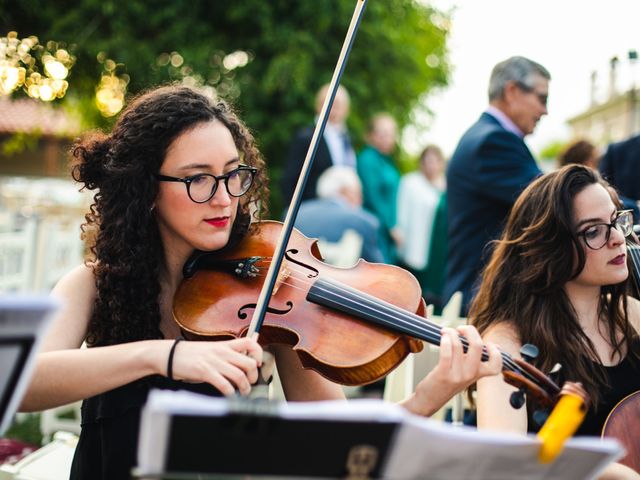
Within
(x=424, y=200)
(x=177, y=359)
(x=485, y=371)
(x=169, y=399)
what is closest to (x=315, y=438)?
(x=169, y=399)

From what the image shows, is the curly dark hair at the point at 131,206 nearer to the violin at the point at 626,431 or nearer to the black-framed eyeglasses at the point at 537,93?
the violin at the point at 626,431

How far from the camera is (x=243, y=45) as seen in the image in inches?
346

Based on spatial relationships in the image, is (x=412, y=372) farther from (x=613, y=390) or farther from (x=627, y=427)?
(x=627, y=427)

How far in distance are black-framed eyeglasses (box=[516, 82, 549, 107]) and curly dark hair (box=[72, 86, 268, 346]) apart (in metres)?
1.86

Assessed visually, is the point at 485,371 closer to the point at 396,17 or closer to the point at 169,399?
the point at 169,399

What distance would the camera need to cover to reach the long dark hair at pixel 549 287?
2.05 m

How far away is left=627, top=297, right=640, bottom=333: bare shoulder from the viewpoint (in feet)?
7.35

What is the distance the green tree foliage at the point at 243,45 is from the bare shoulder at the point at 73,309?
243 inches

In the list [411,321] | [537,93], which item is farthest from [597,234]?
[537,93]

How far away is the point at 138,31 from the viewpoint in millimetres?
8367

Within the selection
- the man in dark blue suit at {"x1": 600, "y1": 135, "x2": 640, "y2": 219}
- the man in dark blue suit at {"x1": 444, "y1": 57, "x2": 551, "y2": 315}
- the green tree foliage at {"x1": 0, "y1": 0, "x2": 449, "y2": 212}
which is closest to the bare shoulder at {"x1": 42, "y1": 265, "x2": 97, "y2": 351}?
the man in dark blue suit at {"x1": 444, "y1": 57, "x2": 551, "y2": 315}

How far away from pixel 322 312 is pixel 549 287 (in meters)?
0.69

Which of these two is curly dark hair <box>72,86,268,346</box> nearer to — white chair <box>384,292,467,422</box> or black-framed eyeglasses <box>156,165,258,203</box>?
black-framed eyeglasses <box>156,165,258,203</box>

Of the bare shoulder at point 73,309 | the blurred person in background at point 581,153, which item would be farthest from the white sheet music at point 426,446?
the blurred person in background at point 581,153
